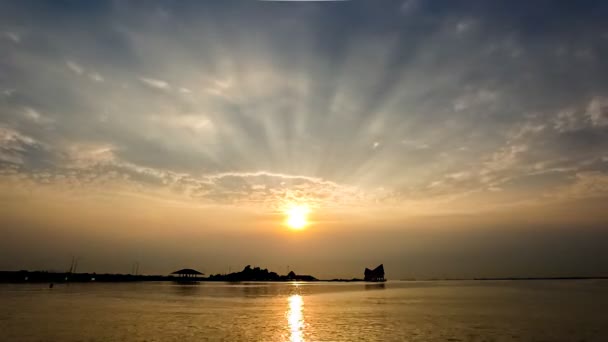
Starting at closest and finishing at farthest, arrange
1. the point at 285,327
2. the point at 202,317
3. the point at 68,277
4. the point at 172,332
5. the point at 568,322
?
the point at 172,332 → the point at 285,327 → the point at 568,322 → the point at 202,317 → the point at 68,277

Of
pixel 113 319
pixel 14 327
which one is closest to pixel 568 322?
pixel 113 319

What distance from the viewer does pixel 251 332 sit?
3069 cm

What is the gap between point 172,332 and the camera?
30.3 metres

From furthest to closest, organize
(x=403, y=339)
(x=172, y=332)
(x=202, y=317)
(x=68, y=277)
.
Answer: (x=68, y=277), (x=202, y=317), (x=172, y=332), (x=403, y=339)

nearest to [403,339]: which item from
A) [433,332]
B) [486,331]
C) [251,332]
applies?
[433,332]

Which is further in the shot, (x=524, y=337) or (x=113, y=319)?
(x=113, y=319)

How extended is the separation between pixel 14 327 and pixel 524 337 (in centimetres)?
3956

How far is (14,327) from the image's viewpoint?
31016mm

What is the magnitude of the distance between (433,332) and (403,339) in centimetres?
456

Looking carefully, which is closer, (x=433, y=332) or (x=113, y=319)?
(x=433, y=332)

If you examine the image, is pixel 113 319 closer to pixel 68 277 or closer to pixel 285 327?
pixel 285 327

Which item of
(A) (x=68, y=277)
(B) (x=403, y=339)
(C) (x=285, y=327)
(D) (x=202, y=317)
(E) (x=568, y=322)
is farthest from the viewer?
(A) (x=68, y=277)

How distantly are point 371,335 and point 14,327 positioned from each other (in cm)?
2812

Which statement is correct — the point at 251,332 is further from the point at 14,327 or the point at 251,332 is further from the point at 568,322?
the point at 568,322
